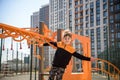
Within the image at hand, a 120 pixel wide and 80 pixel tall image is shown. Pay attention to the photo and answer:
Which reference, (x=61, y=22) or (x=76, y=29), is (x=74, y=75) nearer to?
(x=76, y=29)

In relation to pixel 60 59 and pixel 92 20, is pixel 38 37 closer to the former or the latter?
pixel 60 59

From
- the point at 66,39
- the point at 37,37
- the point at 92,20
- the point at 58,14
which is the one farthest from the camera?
the point at 58,14

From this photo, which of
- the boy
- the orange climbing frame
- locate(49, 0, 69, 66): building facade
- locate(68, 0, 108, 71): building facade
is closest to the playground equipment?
the orange climbing frame

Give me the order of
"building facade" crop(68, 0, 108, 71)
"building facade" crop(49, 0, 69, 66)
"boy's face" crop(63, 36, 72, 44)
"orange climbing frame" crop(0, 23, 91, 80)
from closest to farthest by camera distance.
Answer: "boy's face" crop(63, 36, 72, 44)
"orange climbing frame" crop(0, 23, 91, 80)
"building facade" crop(68, 0, 108, 71)
"building facade" crop(49, 0, 69, 66)

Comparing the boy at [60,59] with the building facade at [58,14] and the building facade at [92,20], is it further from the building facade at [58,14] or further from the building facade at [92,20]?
the building facade at [58,14]

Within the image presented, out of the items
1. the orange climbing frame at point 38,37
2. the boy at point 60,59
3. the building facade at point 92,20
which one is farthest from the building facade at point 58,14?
the boy at point 60,59

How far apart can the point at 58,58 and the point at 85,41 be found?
6002mm

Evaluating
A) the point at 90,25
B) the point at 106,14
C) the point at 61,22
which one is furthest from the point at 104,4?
the point at 61,22

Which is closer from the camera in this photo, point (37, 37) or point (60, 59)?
point (60, 59)

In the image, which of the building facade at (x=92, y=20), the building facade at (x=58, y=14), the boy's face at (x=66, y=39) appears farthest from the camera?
the building facade at (x=58, y=14)

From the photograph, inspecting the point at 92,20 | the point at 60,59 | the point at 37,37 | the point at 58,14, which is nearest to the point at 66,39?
the point at 60,59

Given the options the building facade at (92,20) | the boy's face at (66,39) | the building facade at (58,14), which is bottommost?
the boy's face at (66,39)

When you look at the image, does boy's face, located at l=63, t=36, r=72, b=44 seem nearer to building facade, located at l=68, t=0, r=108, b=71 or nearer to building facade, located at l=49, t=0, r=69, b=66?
building facade, located at l=68, t=0, r=108, b=71

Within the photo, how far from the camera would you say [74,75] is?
31.9 feet
